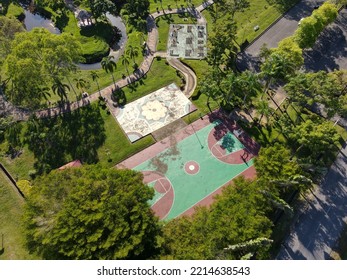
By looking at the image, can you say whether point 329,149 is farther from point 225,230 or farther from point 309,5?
point 309,5

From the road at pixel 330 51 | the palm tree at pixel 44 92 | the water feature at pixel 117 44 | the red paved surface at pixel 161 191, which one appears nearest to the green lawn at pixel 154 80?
the water feature at pixel 117 44

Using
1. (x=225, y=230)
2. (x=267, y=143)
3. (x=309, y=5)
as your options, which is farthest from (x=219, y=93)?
(x=309, y=5)

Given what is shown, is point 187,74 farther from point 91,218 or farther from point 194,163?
point 91,218

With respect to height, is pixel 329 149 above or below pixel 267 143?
above

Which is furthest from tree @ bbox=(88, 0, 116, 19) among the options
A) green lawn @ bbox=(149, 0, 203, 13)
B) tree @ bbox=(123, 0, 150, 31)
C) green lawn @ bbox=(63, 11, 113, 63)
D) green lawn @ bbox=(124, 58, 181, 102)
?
green lawn @ bbox=(124, 58, 181, 102)

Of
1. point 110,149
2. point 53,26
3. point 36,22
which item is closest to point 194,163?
point 110,149

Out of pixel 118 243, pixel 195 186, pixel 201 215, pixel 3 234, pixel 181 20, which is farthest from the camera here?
pixel 181 20
